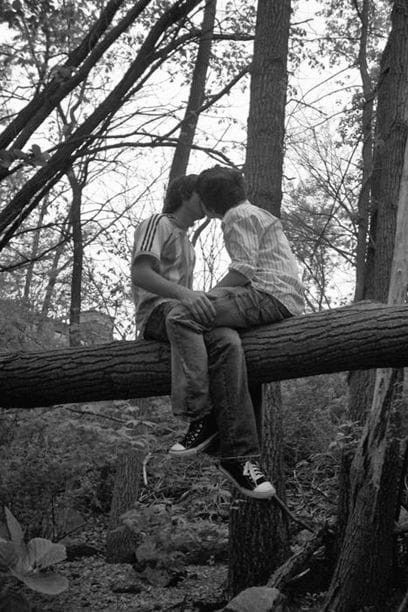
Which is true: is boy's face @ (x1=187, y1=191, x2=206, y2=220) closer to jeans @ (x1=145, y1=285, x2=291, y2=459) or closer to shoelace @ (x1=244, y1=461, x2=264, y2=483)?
jeans @ (x1=145, y1=285, x2=291, y2=459)

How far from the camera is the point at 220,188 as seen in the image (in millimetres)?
3797

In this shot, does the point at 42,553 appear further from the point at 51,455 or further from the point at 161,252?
the point at 51,455

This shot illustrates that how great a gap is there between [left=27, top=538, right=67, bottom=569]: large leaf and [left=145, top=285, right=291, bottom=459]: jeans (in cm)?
112

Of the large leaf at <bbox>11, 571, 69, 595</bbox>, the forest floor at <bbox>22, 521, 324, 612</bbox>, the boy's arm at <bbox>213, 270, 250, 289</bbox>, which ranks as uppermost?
the boy's arm at <bbox>213, 270, 250, 289</bbox>

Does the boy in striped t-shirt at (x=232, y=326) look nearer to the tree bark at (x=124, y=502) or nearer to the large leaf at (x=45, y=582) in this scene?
the large leaf at (x=45, y=582)

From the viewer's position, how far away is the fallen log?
3.50 m

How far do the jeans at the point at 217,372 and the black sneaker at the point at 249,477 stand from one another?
4 cm

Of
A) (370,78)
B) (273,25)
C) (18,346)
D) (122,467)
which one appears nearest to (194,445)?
(18,346)

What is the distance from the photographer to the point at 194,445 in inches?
143

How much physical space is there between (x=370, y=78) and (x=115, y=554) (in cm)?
1084

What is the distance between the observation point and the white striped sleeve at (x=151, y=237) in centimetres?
388

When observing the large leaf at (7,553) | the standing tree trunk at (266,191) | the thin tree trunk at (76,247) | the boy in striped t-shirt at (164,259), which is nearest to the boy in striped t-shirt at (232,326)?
the boy in striped t-shirt at (164,259)

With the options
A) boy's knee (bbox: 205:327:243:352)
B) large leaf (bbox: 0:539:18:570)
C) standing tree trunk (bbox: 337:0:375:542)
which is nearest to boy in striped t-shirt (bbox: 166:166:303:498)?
boy's knee (bbox: 205:327:243:352)

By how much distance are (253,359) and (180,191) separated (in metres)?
1.06
